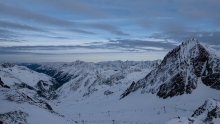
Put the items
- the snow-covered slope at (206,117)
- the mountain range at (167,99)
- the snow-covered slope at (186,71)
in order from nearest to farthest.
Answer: the snow-covered slope at (206,117) → the mountain range at (167,99) → the snow-covered slope at (186,71)

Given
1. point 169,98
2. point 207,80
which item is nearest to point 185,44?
point 207,80

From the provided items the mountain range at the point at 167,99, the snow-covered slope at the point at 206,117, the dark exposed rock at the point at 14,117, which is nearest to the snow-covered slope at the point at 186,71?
the mountain range at the point at 167,99

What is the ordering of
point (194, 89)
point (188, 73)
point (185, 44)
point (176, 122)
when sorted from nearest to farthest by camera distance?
point (176, 122), point (194, 89), point (188, 73), point (185, 44)

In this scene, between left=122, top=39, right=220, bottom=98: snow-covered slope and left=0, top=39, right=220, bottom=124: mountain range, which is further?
left=122, top=39, right=220, bottom=98: snow-covered slope

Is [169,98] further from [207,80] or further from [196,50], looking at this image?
[196,50]

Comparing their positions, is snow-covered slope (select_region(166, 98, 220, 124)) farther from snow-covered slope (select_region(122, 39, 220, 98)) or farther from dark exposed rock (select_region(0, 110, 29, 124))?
snow-covered slope (select_region(122, 39, 220, 98))

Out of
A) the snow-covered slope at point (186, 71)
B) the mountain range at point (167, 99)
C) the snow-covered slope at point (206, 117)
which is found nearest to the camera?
the snow-covered slope at point (206, 117)

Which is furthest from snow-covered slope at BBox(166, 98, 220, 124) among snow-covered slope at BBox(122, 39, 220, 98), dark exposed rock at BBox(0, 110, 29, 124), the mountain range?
snow-covered slope at BBox(122, 39, 220, 98)

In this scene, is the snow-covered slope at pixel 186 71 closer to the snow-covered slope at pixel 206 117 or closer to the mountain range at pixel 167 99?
the mountain range at pixel 167 99
